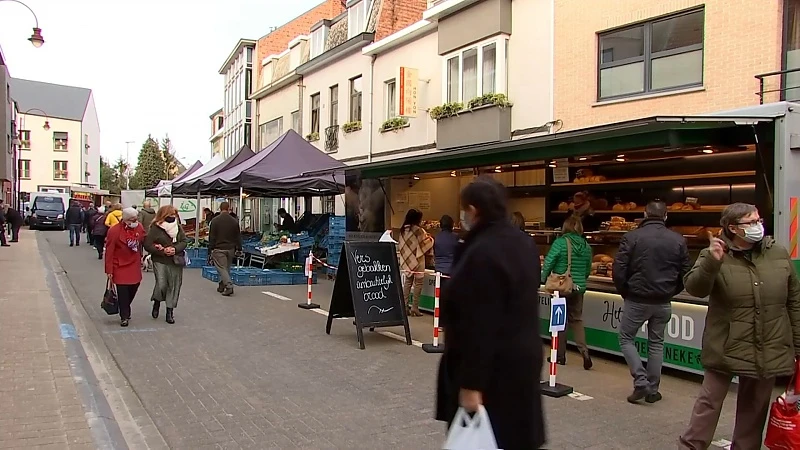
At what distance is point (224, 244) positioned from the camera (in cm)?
1338

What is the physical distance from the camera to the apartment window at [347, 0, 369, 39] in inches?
815

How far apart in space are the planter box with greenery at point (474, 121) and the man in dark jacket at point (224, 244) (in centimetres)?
538

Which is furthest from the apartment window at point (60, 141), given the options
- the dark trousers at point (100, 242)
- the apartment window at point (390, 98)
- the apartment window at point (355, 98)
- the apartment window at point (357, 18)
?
the apartment window at point (390, 98)

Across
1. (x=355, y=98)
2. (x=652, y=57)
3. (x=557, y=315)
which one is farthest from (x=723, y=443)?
(x=355, y=98)

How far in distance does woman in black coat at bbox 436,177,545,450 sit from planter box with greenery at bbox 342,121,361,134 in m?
17.7

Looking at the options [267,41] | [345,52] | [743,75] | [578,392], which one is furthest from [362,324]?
[267,41]

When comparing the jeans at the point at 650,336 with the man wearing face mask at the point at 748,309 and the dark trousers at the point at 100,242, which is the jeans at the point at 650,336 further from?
the dark trousers at the point at 100,242

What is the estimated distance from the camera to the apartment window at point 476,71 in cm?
1415

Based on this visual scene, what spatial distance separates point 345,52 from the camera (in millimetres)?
21422

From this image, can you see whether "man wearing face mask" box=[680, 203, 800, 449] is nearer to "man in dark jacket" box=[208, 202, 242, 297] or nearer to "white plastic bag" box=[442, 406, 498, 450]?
"white plastic bag" box=[442, 406, 498, 450]

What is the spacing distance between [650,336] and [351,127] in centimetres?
1578

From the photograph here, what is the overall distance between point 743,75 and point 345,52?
13.9m

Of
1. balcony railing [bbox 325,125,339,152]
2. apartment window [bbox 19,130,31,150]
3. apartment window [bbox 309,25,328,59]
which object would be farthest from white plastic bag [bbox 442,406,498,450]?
apartment window [bbox 19,130,31,150]

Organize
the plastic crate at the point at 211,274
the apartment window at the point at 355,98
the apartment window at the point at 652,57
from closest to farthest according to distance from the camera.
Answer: the apartment window at the point at 652,57, the plastic crate at the point at 211,274, the apartment window at the point at 355,98
